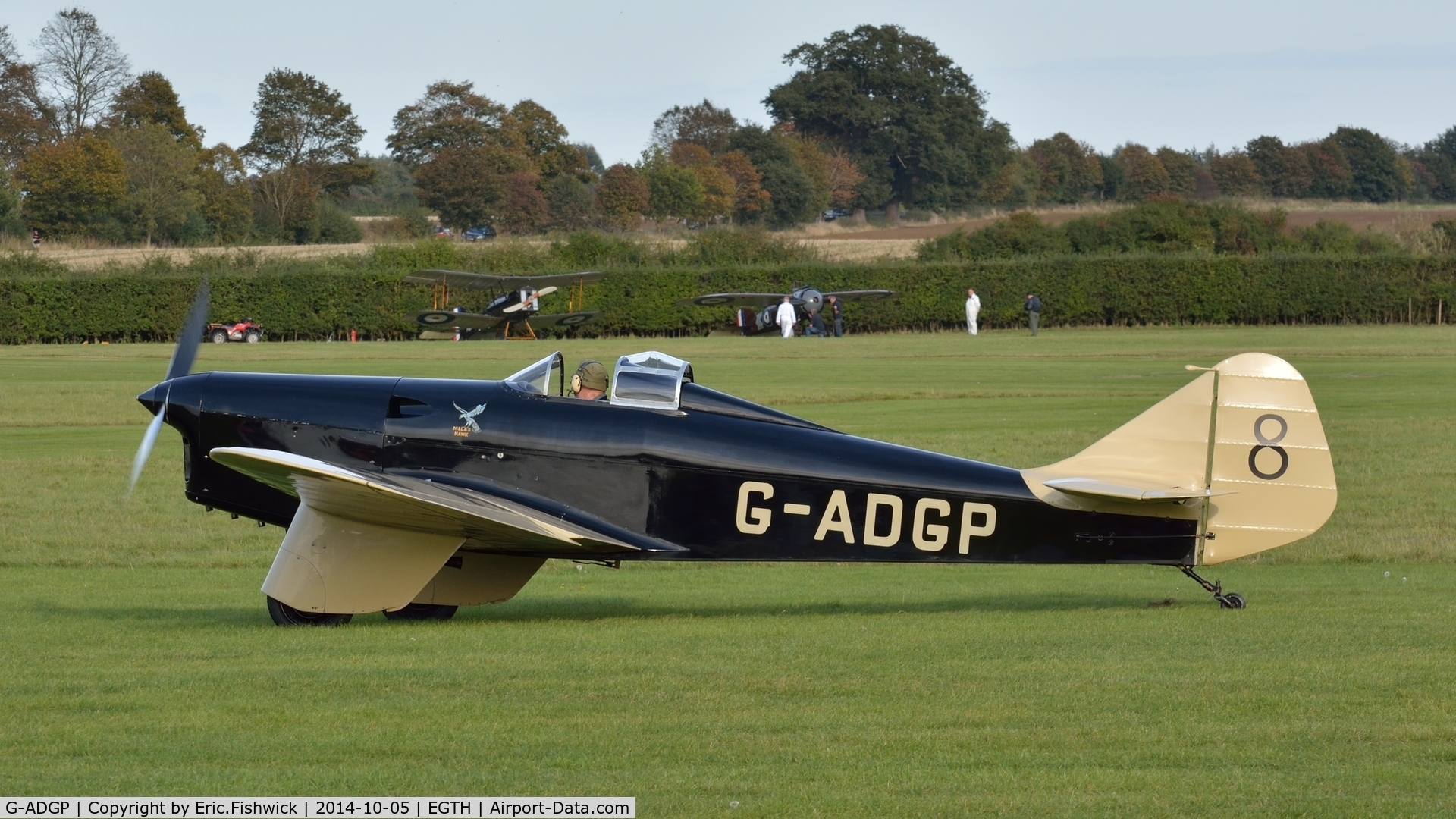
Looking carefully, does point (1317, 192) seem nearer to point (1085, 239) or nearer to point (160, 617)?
point (1085, 239)

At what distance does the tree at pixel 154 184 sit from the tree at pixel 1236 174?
309ft

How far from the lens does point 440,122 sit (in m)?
118

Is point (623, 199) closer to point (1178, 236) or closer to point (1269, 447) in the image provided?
point (1178, 236)

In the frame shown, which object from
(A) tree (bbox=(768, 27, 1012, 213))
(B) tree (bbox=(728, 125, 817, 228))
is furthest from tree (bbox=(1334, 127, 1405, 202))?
(B) tree (bbox=(728, 125, 817, 228))

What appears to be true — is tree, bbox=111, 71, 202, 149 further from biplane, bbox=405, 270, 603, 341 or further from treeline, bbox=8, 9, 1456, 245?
biplane, bbox=405, 270, 603, 341

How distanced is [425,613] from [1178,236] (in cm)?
6519

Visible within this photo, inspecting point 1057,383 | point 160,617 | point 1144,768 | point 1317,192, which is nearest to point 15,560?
point 160,617

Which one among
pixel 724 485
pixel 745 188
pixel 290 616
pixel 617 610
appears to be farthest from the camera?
pixel 745 188

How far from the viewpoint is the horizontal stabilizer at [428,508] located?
802 centimetres

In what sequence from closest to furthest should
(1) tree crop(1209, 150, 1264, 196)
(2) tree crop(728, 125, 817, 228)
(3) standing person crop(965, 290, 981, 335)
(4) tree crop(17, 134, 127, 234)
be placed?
(3) standing person crop(965, 290, 981, 335)
(4) tree crop(17, 134, 127, 234)
(2) tree crop(728, 125, 817, 228)
(1) tree crop(1209, 150, 1264, 196)

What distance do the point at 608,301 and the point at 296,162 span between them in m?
57.6

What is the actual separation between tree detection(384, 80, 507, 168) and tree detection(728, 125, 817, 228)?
21391mm

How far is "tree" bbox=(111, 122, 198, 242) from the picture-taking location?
91.8 m

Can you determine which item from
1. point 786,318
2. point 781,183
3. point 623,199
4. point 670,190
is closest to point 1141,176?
point 781,183
